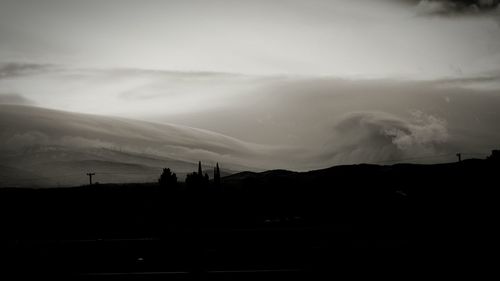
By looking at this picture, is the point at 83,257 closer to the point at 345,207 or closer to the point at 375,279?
the point at 375,279

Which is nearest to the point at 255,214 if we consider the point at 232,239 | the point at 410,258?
the point at 232,239

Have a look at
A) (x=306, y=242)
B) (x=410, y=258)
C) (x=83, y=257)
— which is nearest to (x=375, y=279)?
(x=410, y=258)

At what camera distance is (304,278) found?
13930 mm

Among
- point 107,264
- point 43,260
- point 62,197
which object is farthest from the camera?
point 62,197

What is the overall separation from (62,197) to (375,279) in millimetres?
122180

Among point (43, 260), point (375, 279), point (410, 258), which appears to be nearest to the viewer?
point (375, 279)

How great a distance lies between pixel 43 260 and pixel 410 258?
14.9 metres

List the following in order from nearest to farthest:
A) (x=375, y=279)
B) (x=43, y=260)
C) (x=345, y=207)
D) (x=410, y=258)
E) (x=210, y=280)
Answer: (x=375, y=279) → (x=210, y=280) → (x=410, y=258) → (x=43, y=260) → (x=345, y=207)

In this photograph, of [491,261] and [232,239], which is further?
[232,239]

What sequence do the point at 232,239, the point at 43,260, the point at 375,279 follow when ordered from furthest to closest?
the point at 232,239 < the point at 43,260 < the point at 375,279

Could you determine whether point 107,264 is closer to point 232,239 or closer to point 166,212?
point 232,239

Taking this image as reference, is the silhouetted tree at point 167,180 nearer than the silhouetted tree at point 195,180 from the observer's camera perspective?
No

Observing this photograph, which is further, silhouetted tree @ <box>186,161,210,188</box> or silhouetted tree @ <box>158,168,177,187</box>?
silhouetted tree @ <box>158,168,177,187</box>

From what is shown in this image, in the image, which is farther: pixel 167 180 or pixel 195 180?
pixel 167 180
